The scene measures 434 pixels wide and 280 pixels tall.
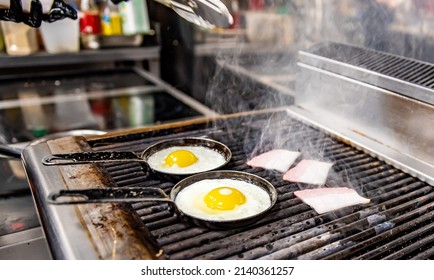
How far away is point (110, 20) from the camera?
4387mm

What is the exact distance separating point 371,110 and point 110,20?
3268 millimetres

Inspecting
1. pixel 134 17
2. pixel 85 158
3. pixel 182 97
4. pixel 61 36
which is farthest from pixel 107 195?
pixel 134 17

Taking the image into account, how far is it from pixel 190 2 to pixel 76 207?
0.94 metres

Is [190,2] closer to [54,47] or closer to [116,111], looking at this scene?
[116,111]

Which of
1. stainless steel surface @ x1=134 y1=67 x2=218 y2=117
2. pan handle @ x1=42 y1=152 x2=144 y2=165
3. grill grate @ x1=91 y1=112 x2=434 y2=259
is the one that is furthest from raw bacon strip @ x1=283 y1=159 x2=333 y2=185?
stainless steel surface @ x1=134 y1=67 x2=218 y2=117

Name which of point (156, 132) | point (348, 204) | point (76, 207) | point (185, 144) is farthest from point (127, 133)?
point (348, 204)

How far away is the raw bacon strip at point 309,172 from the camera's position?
68.2 inches

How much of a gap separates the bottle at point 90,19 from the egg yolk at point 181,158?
294 cm

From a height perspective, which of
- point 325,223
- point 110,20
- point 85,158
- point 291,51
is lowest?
point 325,223

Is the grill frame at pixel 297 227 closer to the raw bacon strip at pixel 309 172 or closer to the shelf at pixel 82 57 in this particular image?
the raw bacon strip at pixel 309 172

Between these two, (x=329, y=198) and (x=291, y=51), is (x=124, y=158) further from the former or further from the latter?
(x=291, y=51)

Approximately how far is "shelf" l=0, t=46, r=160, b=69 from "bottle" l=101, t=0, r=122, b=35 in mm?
205

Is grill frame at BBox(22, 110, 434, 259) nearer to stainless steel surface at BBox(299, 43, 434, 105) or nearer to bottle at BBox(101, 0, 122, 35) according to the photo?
stainless steel surface at BBox(299, 43, 434, 105)

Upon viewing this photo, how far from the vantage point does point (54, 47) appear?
13.4ft
